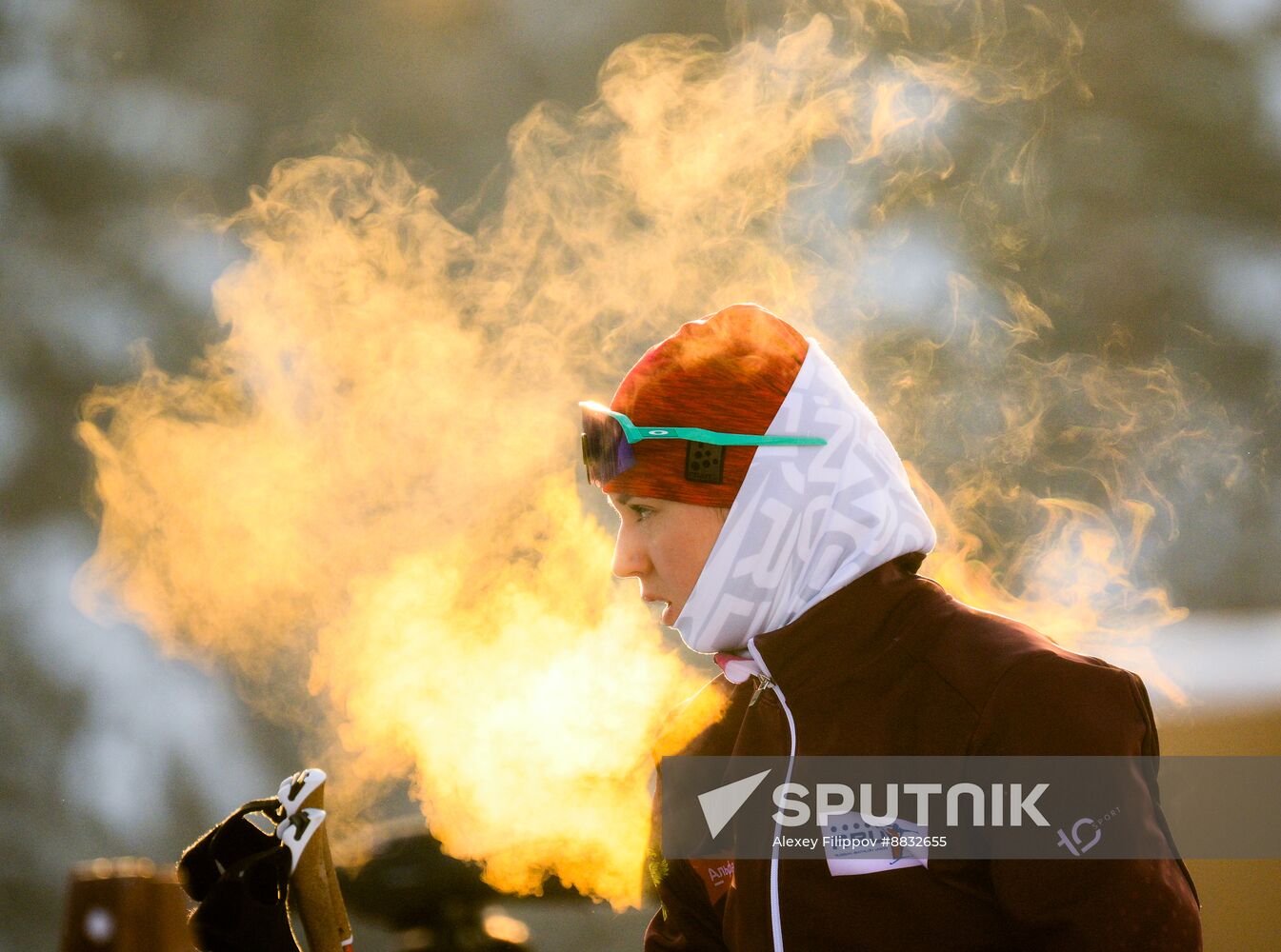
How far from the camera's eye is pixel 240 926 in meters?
1.91

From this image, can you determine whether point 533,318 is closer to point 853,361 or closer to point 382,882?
point 853,361

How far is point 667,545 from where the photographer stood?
1918mm

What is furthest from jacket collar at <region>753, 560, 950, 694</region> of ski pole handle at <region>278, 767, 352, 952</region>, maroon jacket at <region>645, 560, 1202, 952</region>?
ski pole handle at <region>278, 767, 352, 952</region>

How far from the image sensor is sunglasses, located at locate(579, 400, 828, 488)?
189 cm

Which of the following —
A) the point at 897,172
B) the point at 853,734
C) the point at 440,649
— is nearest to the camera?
the point at 853,734

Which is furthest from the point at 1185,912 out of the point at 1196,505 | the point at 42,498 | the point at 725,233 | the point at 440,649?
the point at 42,498

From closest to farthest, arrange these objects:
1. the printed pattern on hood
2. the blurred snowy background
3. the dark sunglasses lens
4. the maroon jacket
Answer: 1. the maroon jacket
2. the printed pattern on hood
3. the dark sunglasses lens
4. the blurred snowy background

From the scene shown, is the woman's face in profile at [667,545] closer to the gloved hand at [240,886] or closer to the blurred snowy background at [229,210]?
the gloved hand at [240,886]

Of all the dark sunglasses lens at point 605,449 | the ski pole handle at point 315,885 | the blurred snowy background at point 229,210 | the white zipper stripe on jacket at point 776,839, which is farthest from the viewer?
the blurred snowy background at point 229,210

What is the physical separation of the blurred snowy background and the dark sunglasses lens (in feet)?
14.8

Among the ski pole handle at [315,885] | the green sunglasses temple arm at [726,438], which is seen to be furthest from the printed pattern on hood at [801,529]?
the ski pole handle at [315,885]

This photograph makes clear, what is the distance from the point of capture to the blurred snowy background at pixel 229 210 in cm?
678

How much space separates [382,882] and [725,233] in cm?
322

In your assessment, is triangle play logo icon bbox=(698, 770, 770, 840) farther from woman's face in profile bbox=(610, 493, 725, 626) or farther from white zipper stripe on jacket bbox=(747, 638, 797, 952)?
woman's face in profile bbox=(610, 493, 725, 626)
